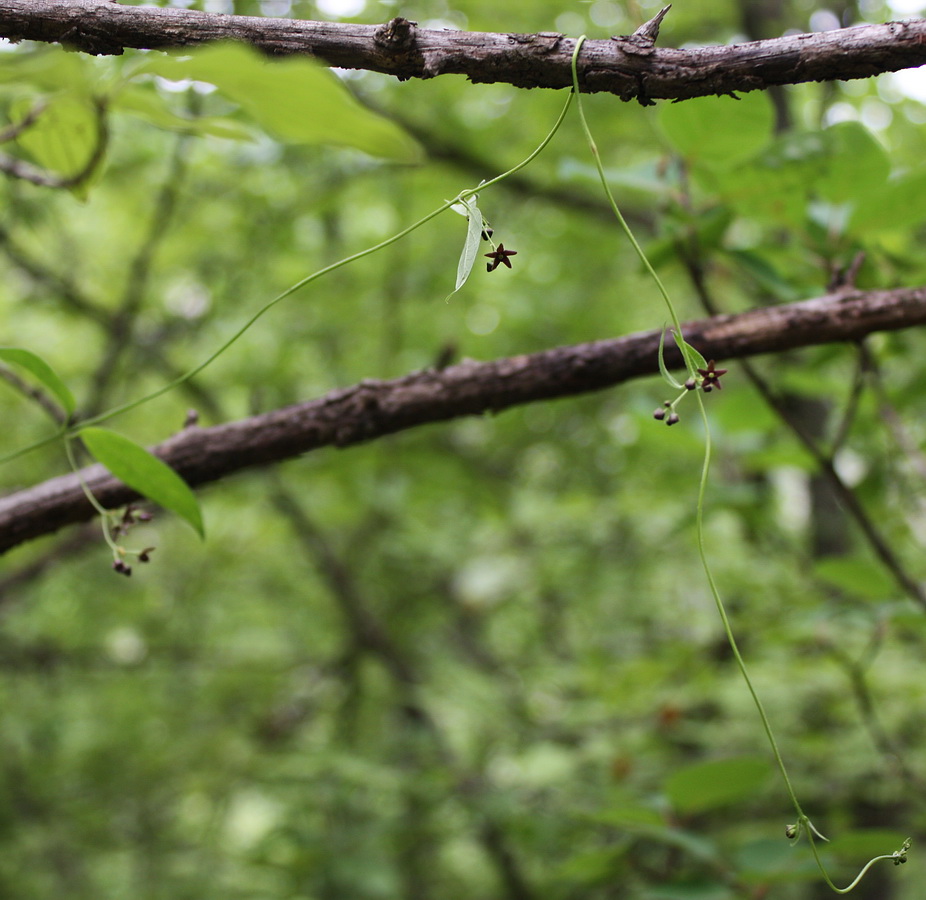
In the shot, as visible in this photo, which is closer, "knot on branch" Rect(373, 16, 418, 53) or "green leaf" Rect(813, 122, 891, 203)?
"knot on branch" Rect(373, 16, 418, 53)

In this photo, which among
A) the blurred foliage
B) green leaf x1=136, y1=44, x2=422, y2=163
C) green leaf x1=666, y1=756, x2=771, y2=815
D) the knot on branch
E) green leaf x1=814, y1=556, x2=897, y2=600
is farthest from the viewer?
the blurred foliage

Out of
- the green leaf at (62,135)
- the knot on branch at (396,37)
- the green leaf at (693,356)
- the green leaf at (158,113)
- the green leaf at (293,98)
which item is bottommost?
the green leaf at (293,98)

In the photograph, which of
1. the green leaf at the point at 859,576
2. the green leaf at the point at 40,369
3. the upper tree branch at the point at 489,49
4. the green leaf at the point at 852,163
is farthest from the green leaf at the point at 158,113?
the green leaf at the point at 859,576

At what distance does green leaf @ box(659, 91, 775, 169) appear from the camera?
0.61 m

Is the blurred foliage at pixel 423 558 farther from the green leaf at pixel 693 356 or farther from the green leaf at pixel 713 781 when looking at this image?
the green leaf at pixel 693 356

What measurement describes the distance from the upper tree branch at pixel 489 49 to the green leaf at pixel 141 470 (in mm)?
203

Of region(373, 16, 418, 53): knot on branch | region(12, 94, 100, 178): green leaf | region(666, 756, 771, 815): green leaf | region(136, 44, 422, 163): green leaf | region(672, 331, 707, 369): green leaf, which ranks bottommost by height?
region(666, 756, 771, 815): green leaf

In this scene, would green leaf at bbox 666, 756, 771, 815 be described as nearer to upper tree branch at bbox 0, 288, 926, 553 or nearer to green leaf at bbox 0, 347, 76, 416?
upper tree branch at bbox 0, 288, 926, 553

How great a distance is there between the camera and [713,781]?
73 cm

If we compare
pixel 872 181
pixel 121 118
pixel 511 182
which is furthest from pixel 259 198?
pixel 872 181

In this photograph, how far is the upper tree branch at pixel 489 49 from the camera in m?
0.38

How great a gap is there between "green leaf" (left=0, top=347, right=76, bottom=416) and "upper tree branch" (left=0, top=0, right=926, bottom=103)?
16cm

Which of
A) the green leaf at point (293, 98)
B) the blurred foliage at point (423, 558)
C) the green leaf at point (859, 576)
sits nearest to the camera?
the green leaf at point (293, 98)

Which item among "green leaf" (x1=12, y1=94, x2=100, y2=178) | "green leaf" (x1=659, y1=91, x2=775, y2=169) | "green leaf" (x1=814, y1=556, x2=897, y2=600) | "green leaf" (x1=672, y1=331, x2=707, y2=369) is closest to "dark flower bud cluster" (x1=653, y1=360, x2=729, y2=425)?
"green leaf" (x1=672, y1=331, x2=707, y2=369)
